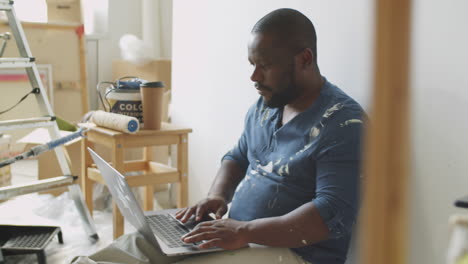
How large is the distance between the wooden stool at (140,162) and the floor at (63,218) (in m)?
0.21

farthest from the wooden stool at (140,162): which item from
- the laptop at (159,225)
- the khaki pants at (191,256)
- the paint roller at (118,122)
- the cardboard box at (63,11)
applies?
the cardboard box at (63,11)

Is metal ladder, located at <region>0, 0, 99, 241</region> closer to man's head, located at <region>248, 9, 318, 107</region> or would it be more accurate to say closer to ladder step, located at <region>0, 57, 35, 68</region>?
ladder step, located at <region>0, 57, 35, 68</region>

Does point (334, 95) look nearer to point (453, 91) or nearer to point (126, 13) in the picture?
point (453, 91)

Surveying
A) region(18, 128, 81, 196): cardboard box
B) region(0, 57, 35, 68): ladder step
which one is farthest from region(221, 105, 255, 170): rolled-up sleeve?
region(18, 128, 81, 196): cardboard box

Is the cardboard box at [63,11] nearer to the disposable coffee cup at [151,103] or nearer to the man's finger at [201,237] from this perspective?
the disposable coffee cup at [151,103]

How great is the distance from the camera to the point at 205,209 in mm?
1388

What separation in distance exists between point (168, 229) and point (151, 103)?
2.56 feet

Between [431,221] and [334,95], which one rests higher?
[334,95]

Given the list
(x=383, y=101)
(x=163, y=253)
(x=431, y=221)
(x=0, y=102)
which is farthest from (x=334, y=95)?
(x=0, y=102)

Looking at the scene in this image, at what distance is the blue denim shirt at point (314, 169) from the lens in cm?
114

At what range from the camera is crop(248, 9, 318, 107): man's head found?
4.17 ft

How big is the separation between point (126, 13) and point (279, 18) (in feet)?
10.3

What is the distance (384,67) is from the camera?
24 cm

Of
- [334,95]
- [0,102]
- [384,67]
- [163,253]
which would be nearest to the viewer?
[384,67]
